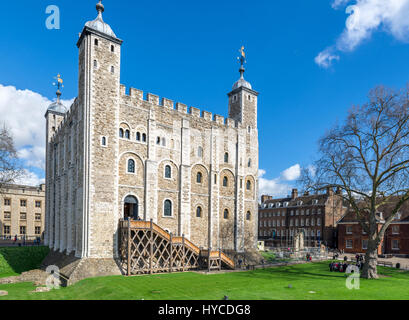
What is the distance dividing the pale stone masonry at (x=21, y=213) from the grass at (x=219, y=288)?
35837mm

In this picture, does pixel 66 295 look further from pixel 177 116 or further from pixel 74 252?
pixel 177 116

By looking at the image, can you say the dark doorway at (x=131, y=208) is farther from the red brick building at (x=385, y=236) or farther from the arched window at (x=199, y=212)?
the red brick building at (x=385, y=236)

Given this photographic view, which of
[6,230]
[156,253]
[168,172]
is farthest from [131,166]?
[6,230]

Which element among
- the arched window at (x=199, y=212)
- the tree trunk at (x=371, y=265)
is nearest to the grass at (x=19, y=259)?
the arched window at (x=199, y=212)

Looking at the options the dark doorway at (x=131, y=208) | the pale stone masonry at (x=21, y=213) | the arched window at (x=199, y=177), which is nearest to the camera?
the dark doorway at (x=131, y=208)

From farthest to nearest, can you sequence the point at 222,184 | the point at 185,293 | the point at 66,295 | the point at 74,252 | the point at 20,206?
the point at 20,206
the point at 222,184
the point at 74,252
the point at 66,295
the point at 185,293

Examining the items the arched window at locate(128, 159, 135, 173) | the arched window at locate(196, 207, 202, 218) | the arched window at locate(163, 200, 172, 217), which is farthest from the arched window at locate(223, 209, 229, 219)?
the arched window at locate(128, 159, 135, 173)

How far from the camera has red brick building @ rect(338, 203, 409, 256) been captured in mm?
45656

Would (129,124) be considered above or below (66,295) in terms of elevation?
above

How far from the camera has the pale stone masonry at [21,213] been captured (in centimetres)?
5300

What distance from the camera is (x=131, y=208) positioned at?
2950 cm

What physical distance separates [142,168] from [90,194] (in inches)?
224

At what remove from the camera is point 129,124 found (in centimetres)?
2903
